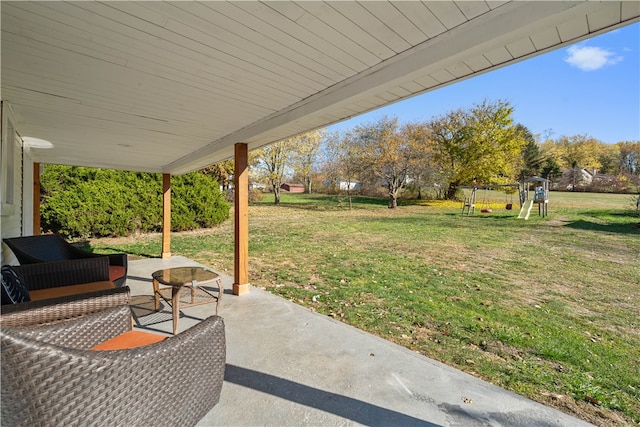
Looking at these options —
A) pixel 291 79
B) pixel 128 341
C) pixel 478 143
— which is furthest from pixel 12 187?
pixel 478 143

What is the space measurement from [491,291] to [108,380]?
515 centimetres

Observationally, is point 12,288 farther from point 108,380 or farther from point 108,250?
point 108,250

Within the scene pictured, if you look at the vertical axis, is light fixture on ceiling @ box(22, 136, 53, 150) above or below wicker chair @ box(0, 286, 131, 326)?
above

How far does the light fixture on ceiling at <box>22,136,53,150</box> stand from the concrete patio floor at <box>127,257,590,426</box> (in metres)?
3.38

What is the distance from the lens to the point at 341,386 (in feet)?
7.32

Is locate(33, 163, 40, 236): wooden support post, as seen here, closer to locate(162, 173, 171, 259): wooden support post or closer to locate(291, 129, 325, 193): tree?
locate(162, 173, 171, 259): wooden support post

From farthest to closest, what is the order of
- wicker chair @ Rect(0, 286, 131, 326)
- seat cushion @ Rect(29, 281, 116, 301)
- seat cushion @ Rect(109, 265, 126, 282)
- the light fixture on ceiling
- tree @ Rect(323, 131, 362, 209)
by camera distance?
tree @ Rect(323, 131, 362, 209) → the light fixture on ceiling → seat cushion @ Rect(109, 265, 126, 282) → seat cushion @ Rect(29, 281, 116, 301) → wicker chair @ Rect(0, 286, 131, 326)

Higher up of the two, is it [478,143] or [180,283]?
[478,143]

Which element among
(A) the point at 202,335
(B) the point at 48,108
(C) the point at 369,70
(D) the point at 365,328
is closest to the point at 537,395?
(D) the point at 365,328

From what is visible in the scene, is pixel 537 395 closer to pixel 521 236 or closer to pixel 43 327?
pixel 43 327

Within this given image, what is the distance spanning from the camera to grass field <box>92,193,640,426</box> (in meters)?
2.60

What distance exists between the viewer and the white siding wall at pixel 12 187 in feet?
9.80

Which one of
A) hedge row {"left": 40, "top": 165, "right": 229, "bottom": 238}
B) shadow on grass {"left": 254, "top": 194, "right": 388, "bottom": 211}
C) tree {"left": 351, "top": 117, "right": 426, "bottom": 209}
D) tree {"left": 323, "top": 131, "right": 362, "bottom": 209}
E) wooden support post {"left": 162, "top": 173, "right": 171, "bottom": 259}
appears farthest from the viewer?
shadow on grass {"left": 254, "top": 194, "right": 388, "bottom": 211}

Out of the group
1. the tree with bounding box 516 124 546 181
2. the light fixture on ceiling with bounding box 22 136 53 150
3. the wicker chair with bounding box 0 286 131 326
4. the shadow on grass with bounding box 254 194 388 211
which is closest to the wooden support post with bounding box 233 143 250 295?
the wicker chair with bounding box 0 286 131 326
